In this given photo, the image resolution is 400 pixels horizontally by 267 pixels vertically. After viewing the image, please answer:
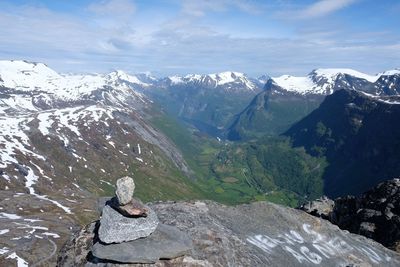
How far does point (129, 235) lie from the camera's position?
20.4 metres

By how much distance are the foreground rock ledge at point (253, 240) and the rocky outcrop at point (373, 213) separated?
14253mm

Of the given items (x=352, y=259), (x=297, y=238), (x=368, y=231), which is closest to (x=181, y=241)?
(x=297, y=238)

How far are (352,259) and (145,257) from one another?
21.2m

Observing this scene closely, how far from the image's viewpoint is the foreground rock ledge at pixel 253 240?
22.5 m

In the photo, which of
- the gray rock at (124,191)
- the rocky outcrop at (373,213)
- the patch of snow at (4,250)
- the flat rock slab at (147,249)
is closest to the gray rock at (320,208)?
the rocky outcrop at (373,213)

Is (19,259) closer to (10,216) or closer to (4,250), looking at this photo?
(4,250)

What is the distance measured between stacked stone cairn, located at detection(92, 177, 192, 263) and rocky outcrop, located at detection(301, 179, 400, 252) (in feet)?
117

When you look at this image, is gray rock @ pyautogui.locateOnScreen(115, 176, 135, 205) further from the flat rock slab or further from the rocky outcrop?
the rocky outcrop

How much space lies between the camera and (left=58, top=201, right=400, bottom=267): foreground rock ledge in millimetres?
22547

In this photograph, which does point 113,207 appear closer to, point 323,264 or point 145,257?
point 145,257

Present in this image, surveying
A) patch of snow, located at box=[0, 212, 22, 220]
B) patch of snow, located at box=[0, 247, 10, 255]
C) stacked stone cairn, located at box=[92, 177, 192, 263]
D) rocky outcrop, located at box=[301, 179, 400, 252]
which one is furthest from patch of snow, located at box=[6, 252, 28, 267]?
stacked stone cairn, located at box=[92, 177, 192, 263]

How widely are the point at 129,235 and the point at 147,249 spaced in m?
1.08

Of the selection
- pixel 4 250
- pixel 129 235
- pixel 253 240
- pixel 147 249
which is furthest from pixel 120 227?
pixel 4 250

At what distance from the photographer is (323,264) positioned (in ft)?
102
